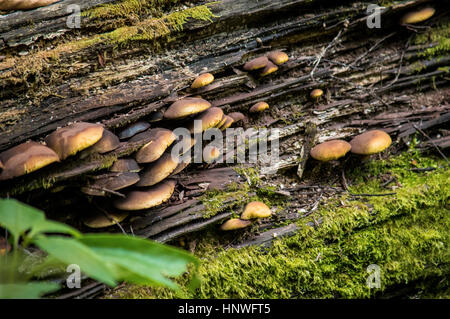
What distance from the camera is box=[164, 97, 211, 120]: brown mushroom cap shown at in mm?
3020

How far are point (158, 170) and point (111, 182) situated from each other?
41 centimetres

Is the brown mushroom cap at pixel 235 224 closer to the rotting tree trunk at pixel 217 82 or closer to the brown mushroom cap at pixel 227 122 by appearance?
the rotting tree trunk at pixel 217 82

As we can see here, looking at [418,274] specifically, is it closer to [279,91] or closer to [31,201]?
[279,91]

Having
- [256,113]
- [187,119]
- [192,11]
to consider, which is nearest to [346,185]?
[256,113]

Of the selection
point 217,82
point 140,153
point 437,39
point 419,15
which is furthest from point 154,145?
point 437,39

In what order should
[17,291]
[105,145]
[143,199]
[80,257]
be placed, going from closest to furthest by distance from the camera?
[80,257] → [17,291] → [143,199] → [105,145]

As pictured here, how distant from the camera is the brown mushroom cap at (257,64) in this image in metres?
3.62

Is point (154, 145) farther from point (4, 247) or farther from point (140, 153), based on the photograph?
point (4, 247)

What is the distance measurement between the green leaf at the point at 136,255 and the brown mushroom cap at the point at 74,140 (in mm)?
1776

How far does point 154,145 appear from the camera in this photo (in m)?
2.80

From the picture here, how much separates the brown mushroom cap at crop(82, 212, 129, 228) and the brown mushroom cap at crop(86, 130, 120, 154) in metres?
0.55

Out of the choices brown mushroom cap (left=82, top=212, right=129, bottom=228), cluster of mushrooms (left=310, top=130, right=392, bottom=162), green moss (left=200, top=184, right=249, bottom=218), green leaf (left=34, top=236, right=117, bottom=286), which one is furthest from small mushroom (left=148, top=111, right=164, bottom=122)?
green leaf (left=34, top=236, right=117, bottom=286)

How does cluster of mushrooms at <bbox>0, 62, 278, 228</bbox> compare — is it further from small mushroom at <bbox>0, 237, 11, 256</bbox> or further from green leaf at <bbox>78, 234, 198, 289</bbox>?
green leaf at <bbox>78, 234, 198, 289</bbox>

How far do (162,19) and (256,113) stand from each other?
59.8 inches
